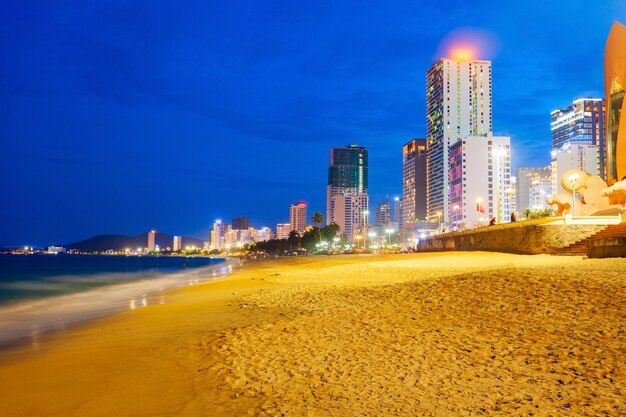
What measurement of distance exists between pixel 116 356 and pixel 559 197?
35229 mm

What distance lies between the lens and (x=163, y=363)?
7430mm

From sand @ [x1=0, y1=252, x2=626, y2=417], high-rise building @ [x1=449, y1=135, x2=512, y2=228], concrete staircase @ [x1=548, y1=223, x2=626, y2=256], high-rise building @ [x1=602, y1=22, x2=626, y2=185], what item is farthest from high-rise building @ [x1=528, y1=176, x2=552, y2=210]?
sand @ [x1=0, y1=252, x2=626, y2=417]

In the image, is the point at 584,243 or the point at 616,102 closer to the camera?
the point at 584,243

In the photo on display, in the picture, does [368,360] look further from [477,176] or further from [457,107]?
[457,107]

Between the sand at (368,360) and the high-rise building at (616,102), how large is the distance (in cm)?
3150

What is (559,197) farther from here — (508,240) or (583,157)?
(583,157)

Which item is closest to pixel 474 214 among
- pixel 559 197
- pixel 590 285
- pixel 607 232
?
pixel 559 197

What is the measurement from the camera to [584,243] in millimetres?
21828

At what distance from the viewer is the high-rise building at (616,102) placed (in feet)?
121

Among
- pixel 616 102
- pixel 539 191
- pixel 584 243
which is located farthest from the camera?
pixel 539 191

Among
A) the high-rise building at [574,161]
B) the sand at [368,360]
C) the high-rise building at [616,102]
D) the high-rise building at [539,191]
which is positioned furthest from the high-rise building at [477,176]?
the sand at [368,360]

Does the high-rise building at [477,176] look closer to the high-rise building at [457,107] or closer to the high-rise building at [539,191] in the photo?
the high-rise building at [457,107]

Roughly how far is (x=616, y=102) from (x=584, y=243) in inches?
911

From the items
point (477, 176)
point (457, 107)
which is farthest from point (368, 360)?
point (457, 107)
